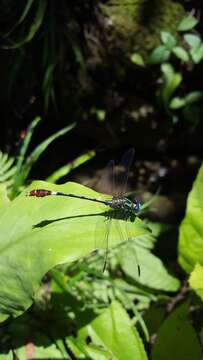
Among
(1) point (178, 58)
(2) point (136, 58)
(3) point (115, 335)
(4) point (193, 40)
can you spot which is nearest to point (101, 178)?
(2) point (136, 58)

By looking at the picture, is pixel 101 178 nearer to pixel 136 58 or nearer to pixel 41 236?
pixel 136 58

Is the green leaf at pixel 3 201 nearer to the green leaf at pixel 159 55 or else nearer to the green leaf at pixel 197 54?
the green leaf at pixel 159 55

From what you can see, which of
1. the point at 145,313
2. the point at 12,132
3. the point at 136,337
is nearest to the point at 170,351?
the point at 136,337

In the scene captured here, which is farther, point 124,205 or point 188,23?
point 188,23

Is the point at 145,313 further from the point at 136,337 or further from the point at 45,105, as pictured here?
the point at 45,105

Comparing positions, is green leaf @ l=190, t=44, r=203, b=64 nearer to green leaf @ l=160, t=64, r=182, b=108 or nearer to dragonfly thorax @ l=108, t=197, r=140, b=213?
green leaf @ l=160, t=64, r=182, b=108

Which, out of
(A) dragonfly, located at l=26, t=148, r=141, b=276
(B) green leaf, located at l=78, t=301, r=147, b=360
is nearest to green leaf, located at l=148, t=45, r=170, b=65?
(A) dragonfly, located at l=26, t=148, r=141, b=276

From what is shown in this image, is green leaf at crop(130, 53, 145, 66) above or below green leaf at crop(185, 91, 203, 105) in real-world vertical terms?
above
